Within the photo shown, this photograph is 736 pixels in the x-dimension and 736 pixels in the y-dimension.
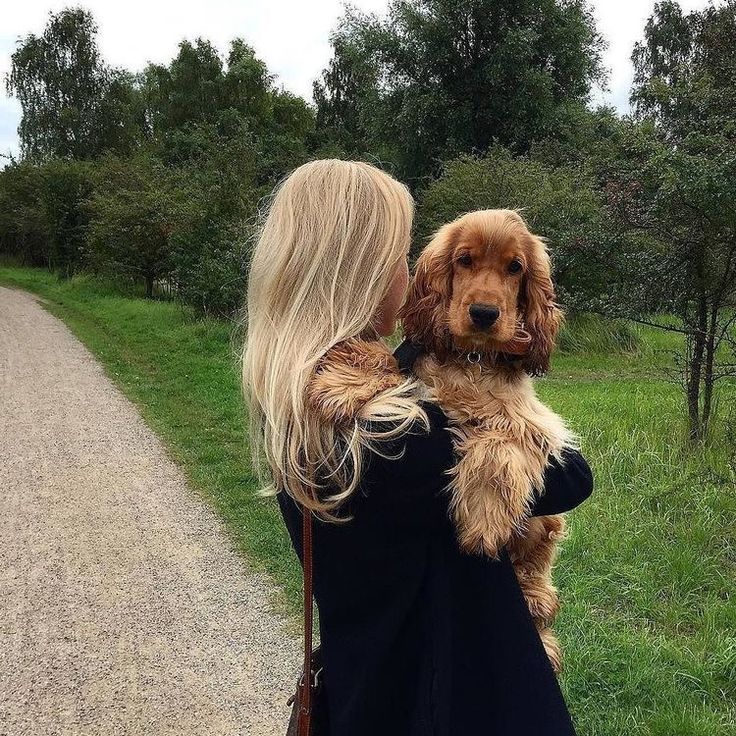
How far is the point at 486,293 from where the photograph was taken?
1.87 meters

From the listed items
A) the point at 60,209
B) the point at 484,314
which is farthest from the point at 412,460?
the point at 60,209

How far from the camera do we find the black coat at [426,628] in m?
1.51

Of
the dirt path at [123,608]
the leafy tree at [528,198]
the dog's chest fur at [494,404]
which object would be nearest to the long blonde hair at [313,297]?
the dog's chest fur at [494,404]

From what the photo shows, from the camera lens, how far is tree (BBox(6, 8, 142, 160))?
126ft

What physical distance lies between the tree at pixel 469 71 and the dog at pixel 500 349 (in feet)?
81.3

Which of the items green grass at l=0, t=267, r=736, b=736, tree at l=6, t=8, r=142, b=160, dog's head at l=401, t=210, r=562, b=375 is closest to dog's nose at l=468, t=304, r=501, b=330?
dog's head at l=401, t=210, r=562, b=375

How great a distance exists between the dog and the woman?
15cm

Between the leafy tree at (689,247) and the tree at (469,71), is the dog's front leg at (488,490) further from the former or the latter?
the tree at (469,71)

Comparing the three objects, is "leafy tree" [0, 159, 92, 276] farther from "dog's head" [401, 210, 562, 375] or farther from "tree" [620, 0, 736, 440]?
"dog's head" [401, 210, 562, 375]

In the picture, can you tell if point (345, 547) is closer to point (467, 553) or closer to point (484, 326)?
point (467, 553)

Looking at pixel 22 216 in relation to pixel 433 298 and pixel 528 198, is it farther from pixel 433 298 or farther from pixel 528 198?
pixel 433 298

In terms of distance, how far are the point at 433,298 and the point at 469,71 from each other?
2715 cm

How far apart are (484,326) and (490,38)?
27.3 meters

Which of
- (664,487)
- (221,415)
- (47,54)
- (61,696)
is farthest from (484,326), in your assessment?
(47,54)
